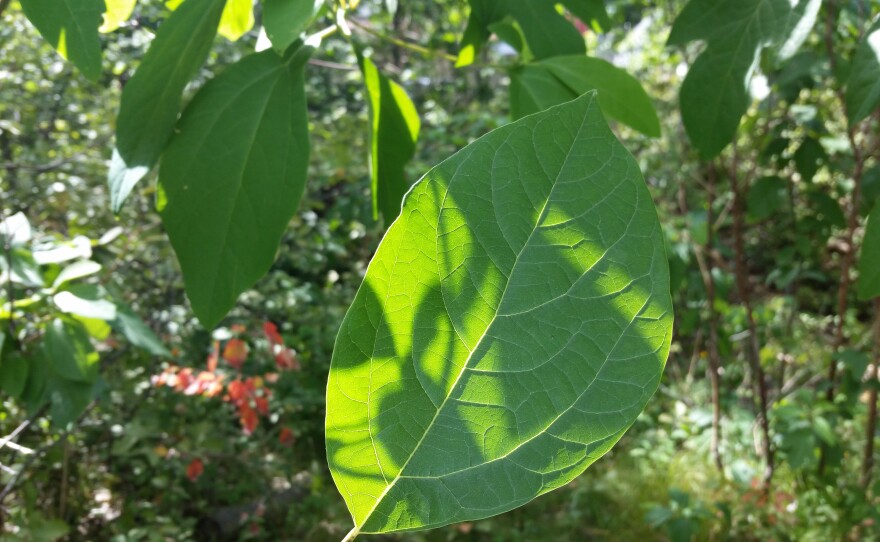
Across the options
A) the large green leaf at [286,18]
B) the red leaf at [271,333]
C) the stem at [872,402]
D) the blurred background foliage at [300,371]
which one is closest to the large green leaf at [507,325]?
the large green leaf at [286,18]

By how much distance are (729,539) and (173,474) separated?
246 centimetres

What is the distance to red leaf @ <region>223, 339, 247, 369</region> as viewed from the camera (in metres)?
2.71

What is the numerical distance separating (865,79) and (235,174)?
0.57 meters

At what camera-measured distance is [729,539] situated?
3.51 meters

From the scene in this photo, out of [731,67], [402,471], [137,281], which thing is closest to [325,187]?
[137,281]

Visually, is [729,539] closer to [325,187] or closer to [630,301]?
[325,187]

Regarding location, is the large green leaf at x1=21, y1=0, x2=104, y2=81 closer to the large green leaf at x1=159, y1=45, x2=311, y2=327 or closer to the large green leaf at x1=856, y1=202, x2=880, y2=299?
the large green leaf at x1=159, y1=45, x2=311, y2=327

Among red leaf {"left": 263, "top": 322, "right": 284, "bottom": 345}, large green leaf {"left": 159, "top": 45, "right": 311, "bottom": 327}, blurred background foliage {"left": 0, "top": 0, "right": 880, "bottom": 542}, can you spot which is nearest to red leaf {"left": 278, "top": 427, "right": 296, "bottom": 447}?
blurred background foliage {"left": 0, "top": 0, "right": 880, "bottom": 542}

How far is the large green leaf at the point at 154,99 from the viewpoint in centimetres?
68

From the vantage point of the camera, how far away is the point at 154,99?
69cm

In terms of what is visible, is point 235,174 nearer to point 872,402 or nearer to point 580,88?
point 580,88

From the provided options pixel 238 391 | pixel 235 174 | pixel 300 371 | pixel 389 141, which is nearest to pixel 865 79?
pixel 389 141

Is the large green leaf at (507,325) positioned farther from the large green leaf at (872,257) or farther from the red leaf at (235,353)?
the red leaf at (235,353)

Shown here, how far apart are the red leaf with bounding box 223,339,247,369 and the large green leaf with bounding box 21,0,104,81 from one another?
223 cm
